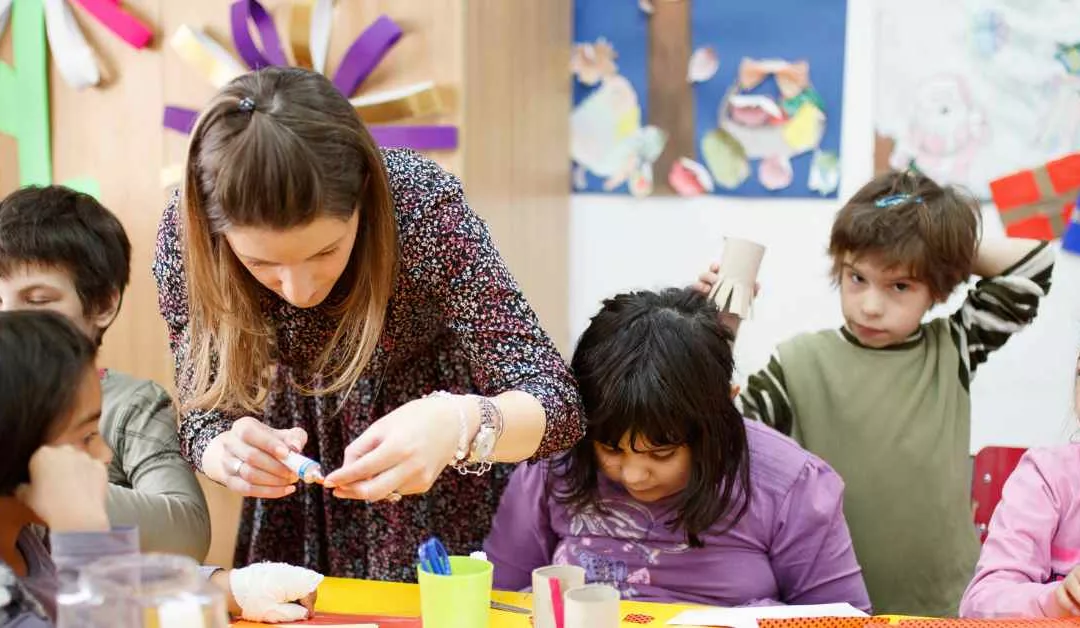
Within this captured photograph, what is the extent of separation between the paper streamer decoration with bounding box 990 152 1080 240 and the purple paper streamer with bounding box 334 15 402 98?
1317 mm

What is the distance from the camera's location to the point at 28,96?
2.26 meters

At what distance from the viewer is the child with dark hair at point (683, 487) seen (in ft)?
4.50

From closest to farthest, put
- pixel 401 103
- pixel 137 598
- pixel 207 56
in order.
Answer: pixel 137 598 < pixel 401 103 < pixel 207 56

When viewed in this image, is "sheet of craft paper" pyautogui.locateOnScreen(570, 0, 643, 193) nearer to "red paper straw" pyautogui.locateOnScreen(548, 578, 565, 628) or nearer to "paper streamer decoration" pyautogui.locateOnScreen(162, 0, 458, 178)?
"paper streamer decoration" pyautogui.locateOnScreen(162, 0, 458, 178)

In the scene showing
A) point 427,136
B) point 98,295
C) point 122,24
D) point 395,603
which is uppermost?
point 122,24

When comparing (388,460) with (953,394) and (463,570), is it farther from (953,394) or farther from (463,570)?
(953,394)

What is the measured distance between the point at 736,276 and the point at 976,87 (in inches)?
39.1

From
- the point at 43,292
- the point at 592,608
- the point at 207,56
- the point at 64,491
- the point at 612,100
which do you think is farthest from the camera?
the point at 612,100

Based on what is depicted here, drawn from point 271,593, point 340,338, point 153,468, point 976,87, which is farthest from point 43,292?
point 976,87

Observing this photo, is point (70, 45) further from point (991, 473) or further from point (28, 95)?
point (991, 473)

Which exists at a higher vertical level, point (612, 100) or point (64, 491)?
point (612, 100)

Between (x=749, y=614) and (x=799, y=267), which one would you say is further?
(x=799, y=267)

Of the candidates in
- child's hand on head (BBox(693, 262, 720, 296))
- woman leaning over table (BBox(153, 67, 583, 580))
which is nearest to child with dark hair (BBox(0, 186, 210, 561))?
woman leaning over table (BBox(153, 67, 583, 580))

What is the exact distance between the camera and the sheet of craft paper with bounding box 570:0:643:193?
2.52 m
